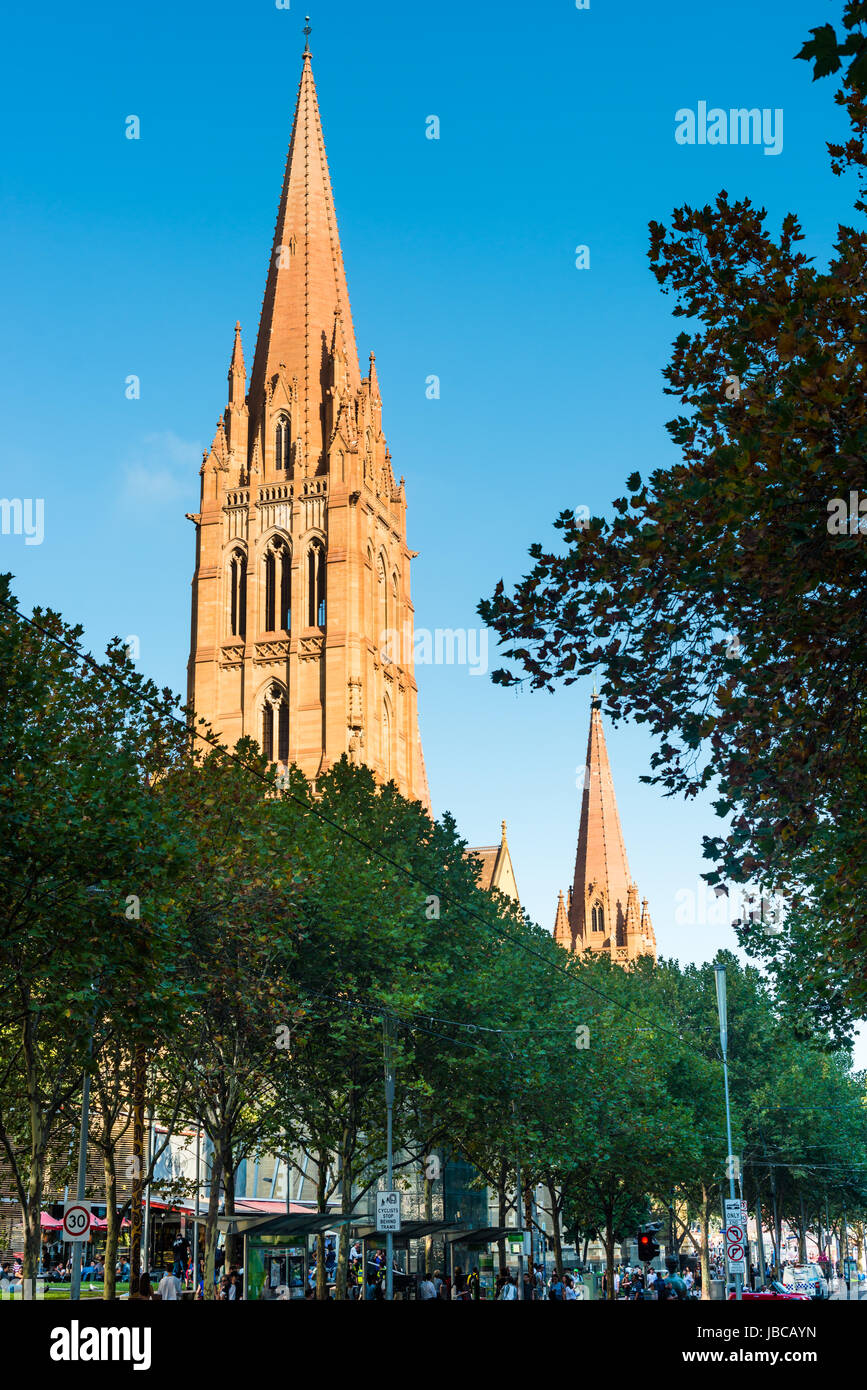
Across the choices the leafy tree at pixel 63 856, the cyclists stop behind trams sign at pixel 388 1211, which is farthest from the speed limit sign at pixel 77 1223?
the cyclists stop behind trams sign at pixel 388 1211

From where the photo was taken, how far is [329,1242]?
59.2m

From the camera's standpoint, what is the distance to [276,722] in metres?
81.8

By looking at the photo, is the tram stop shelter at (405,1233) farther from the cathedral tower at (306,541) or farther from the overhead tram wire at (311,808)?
the cathedral tower at (306,541)

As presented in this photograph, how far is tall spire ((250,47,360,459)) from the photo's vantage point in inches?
3506

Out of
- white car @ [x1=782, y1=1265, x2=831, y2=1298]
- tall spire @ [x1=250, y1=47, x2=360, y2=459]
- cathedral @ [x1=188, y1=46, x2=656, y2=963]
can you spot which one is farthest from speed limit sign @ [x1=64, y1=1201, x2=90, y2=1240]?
tall spire @ [x1=250, y1=47, x2=360, y2=459]

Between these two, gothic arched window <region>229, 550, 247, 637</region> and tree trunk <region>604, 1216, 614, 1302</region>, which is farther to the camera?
gothic arched window <region>229, 550, 247, 637</region>

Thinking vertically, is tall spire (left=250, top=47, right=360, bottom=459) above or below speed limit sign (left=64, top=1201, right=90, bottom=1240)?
above

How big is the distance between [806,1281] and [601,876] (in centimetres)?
7639

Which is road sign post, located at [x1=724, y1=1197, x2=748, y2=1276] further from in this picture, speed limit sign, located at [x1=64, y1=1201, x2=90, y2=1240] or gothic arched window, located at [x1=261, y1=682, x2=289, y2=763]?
gothic arched window, located at [x1=261, y1=682, x2=289, y2=763]

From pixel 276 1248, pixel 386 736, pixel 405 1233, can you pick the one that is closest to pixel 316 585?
pixel 386 736

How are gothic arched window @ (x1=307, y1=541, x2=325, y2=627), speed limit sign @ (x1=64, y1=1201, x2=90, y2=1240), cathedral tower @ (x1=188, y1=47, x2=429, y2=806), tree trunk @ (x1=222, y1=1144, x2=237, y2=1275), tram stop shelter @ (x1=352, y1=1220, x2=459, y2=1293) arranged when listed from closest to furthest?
speed limit sign @ (x1=64, y1=1201, x2=90, y2=1240) → tree trunk @ (x1=222, y1=1144, x2=237, y2=1275) → tram stop shelter @ (x1=352, y1=1220, x2=459, y2=1293) → cathedral tower @ (x1=188, y1=47, x2=429, y2=806) → gothic arched window @ (x1=307, y1=541, x2=325, y2=627)

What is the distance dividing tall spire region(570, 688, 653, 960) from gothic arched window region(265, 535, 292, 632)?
147 feet

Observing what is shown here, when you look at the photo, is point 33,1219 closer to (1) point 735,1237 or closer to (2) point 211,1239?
(2) point 211,1239
